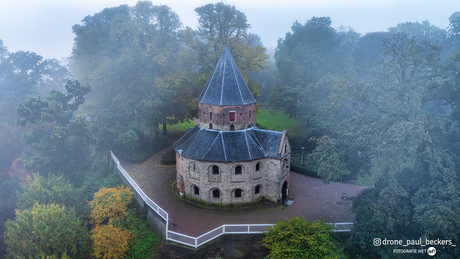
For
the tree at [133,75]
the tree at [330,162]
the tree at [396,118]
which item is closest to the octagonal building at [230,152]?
the tree at [330,162]

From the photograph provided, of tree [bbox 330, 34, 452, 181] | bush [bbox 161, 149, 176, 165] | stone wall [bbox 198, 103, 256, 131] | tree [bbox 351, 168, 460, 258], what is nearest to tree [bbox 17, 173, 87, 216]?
bush [bbox 161, 149, 176, 165]

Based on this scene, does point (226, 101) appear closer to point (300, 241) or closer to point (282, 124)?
point (300, 241)

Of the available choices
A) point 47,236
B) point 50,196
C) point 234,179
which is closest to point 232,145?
point 234,179

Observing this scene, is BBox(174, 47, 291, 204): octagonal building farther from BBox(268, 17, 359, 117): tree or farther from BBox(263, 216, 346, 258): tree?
BBox(268, 17, 359, 117): tree

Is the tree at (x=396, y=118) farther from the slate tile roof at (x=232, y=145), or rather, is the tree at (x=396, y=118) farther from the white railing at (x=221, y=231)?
the slate tile roof at (x=232, y=145)

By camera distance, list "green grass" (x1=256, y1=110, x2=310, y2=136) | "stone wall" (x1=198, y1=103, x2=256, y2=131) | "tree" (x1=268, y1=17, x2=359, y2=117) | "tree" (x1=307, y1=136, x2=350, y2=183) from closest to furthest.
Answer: "tree" (x1=307, y1=136, x2=350, y2=183) < "stone wall" (x1=198, y1=103, x2=256, y2=131) < "tree" (x1=268, y1=17, x2=359, y2=117) < "green grass" (x1=256, y1=110, x2=310, y2=136)

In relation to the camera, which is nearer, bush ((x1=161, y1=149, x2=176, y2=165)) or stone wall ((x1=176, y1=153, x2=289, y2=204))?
stone wall ((x1=176, y1=153, x2=289, y2=204))

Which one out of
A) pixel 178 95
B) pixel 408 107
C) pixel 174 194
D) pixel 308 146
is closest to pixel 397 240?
pixel 408 107
